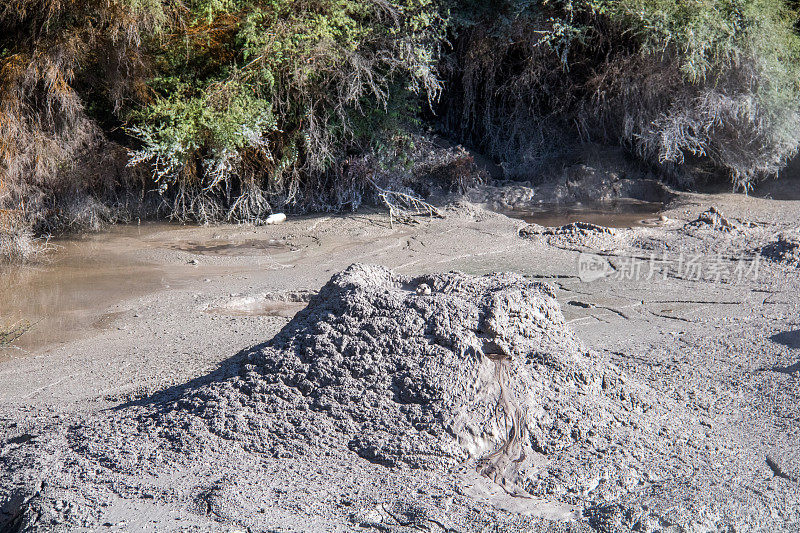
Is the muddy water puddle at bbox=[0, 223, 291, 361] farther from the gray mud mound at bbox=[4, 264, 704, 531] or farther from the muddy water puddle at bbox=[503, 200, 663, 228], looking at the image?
the muddy water puddle at bbox=[503, 200, 663, 228]

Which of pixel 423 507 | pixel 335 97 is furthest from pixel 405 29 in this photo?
pixel 423 507

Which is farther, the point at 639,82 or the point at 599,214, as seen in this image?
the point at 639,82

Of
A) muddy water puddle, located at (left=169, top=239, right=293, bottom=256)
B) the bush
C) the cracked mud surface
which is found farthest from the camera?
the bush

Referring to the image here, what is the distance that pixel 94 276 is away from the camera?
21.3ft

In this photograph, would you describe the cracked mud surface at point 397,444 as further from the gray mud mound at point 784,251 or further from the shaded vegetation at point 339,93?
the shaded vegetation at point 339,93

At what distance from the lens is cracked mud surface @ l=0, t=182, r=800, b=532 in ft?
8.33

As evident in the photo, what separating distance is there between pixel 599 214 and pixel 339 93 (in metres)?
3.71

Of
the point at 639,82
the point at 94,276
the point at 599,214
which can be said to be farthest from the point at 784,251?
the point at 94,276

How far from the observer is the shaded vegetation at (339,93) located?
7.44 meters

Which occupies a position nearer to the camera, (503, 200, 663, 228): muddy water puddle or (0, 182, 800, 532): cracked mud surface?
(0, 182, 800, 532): cracked mud surface

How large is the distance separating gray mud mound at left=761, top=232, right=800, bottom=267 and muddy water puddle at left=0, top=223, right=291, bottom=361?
4.91m

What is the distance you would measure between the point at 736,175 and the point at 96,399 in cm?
911

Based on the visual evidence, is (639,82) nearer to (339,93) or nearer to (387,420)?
(339,93)

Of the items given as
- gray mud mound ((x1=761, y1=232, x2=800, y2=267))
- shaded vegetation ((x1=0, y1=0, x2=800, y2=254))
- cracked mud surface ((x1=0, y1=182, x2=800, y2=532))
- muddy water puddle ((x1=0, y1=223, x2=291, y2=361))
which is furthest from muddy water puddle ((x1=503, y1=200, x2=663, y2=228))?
cracked mud surface ((x1=0, y1=182, x2=800, y2=532))
